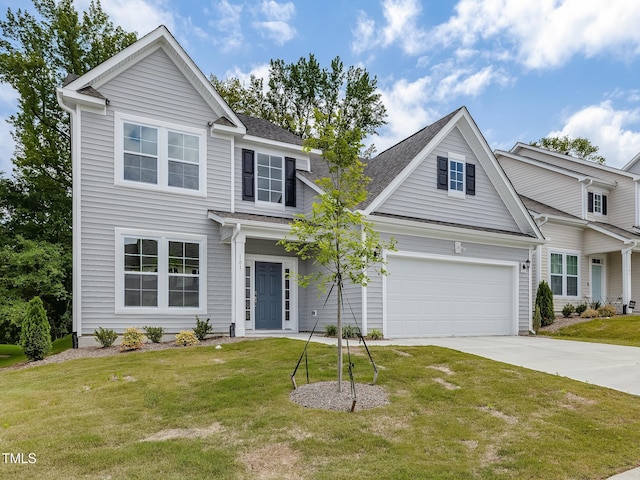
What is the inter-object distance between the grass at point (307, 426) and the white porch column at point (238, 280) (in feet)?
11.9

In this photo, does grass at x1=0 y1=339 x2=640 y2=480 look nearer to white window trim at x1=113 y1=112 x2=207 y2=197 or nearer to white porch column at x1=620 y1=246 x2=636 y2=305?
white window trim at x1=113 y1=112 x2=207 y2=197

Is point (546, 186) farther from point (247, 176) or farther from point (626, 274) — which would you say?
point (247, 176)

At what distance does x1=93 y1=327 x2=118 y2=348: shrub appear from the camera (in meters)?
10.2

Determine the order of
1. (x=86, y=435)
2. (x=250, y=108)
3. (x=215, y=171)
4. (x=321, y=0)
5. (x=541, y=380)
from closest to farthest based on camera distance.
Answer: (x=86, y=435)
(x=541, y=380)
(x=215, y=171)
(x=321, y=0)
(x=250, y=108)

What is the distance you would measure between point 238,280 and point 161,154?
153 inches

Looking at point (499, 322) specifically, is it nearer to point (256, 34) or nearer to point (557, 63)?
point (557, 63)

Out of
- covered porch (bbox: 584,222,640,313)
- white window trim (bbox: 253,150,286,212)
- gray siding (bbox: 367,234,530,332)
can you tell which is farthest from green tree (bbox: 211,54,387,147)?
gray siding (bbox: 367,234,530,332)

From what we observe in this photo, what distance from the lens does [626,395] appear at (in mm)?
6328

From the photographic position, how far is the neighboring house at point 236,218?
1098 cm

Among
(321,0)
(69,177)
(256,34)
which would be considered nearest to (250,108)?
(256,34)

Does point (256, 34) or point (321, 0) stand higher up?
point (256, 34)

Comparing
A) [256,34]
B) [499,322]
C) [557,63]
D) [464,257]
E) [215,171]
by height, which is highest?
[256,34]

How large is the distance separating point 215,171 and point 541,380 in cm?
941

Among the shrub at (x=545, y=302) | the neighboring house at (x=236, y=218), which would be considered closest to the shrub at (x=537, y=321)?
the shrub at (x=545, y=302)
